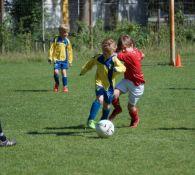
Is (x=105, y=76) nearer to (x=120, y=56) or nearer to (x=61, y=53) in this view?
(x=120, y=56)

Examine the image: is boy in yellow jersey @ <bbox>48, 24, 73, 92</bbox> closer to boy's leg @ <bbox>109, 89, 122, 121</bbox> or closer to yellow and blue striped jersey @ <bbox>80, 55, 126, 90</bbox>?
boy's leg @ <bbox>109, 89, 122, 121</bbox>

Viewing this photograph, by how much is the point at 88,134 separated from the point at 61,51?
7.03 meters

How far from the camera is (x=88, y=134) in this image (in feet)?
33.0

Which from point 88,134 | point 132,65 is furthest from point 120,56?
point 88,134

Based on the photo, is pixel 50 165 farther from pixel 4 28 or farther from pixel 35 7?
pixel 35 7

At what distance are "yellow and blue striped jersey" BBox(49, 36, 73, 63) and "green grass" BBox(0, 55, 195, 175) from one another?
847 mm

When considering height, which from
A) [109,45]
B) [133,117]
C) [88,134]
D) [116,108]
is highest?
[109,45]

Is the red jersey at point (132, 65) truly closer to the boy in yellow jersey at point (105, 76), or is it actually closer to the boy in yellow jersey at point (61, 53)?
the boy in yellow jersey at point (105, 76)

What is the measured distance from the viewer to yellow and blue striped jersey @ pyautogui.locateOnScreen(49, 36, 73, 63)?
55.1 feet

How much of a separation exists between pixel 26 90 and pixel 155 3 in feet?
70.5

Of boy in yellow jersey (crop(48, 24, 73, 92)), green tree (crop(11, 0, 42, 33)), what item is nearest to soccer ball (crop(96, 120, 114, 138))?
boy in yellow jersey (crop(48, 24, 73, 92))

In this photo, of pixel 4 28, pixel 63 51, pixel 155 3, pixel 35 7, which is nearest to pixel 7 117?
pixel 63 51

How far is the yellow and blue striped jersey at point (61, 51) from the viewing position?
16.8 meters

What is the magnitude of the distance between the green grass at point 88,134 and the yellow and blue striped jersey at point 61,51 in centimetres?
85
